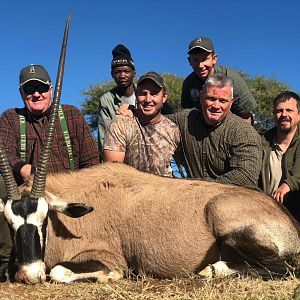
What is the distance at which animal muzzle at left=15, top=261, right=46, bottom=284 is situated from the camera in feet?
14.8

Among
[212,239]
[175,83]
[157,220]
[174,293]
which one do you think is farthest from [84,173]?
[175,83]

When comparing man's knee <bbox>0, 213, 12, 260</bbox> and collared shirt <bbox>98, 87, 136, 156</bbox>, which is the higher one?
collared shirt <bbox>98, 87, 136, 156</bbox>

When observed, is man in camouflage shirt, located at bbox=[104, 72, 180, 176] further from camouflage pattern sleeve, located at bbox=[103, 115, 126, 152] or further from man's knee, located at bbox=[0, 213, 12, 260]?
man's knee, located at bbox=[0, 213, 12, 260]

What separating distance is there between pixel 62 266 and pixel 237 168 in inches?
92.5

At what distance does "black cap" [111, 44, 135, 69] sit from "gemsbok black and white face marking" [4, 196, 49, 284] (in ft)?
12.7

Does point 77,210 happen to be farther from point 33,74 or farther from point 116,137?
point 33,74

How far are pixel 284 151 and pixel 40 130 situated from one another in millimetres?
3107

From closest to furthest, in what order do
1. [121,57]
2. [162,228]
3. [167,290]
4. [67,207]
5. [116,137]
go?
[167,290], [67,207], [162,228], [116,137], [121,57]

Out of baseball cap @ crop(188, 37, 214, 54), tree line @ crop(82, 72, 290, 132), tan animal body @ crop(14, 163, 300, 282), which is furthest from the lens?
tree line @ crop(82, 72, 290, 132)

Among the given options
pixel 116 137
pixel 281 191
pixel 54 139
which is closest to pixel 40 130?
pixel 54 139

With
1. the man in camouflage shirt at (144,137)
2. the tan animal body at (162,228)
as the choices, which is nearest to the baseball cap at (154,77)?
the man in camouflage shirt at (144,137)

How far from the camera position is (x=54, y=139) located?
6.84m

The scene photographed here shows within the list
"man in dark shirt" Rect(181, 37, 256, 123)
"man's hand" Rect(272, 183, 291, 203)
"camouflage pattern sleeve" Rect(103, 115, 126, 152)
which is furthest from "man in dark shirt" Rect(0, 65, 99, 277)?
"man's hand" Rect(272, 183, 291, 203)

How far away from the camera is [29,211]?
4.78 meters
